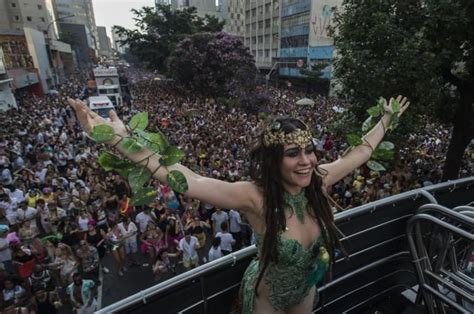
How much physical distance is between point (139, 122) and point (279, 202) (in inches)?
35.3

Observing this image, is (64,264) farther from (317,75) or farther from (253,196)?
(317,75)

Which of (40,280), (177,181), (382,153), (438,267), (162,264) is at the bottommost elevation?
(162,264)

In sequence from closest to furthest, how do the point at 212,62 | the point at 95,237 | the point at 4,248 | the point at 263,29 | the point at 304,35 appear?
the point at 4,248
the point at 95,237
the point at 212,62
the point at 304,35
the point at 263,29

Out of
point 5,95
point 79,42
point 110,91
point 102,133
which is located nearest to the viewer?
point 102,133

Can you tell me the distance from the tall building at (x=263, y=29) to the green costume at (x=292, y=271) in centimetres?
4918

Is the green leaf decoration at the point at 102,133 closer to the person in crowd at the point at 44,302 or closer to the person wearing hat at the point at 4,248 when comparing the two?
the person in crowd at the point at 44,302

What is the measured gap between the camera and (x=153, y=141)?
189 centimetres

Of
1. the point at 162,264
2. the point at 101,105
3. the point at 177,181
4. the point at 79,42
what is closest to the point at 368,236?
the point at 177,181

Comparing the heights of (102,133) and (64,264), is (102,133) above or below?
above

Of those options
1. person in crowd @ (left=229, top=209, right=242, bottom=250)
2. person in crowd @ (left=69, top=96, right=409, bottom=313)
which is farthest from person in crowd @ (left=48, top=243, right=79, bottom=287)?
person in crowd @ (left=69, top=96, right=409, bottom=313)

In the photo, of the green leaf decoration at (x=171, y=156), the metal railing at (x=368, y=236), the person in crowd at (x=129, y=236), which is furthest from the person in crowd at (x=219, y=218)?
the green leaf decoration at (x=171, y=156)

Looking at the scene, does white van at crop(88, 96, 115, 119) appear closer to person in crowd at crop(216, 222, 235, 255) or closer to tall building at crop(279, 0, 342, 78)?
person in crowd at crop(216, 222, 235, 255)

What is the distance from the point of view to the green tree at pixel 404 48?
23.6 ft

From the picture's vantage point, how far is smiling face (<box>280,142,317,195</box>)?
6.14 feet
